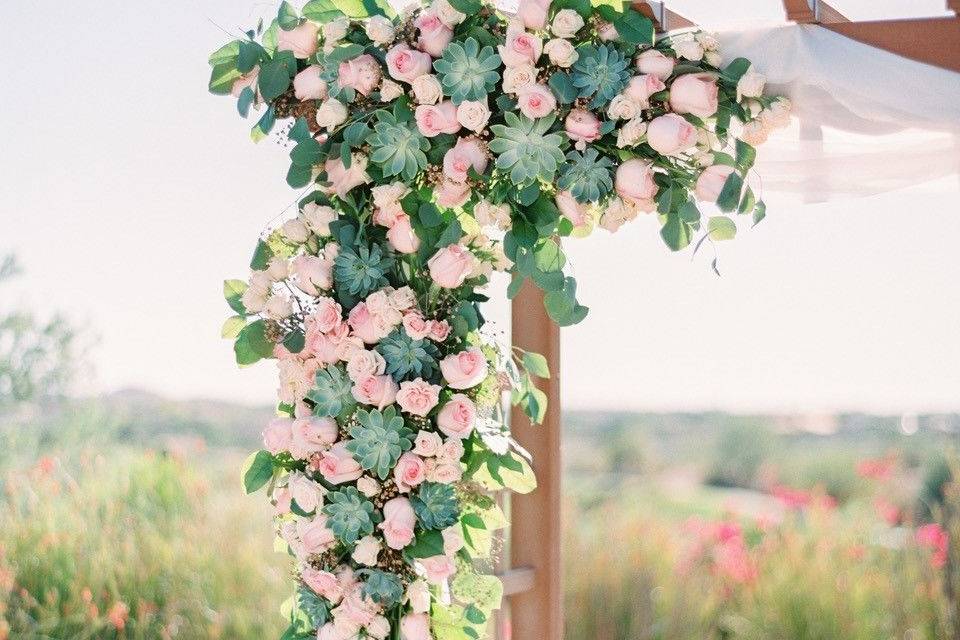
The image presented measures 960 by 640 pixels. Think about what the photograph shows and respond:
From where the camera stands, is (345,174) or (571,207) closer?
(571,207)

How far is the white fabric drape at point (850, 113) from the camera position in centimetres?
255

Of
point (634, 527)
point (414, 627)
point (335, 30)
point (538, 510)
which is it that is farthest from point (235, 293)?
point (634, 527)

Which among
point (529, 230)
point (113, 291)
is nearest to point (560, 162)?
point (529, 230)

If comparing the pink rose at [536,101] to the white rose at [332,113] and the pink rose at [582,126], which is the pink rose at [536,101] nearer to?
the pink rose at [582,126]

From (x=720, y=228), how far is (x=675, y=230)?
0.31 ft

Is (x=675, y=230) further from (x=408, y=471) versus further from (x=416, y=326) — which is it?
(x=408, y=471)

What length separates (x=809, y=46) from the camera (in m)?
2.56

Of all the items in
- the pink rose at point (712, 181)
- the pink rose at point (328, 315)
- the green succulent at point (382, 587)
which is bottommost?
the green succulent at point (382, 587)

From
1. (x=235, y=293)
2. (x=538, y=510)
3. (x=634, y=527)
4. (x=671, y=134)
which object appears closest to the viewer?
(x=671, y=134)

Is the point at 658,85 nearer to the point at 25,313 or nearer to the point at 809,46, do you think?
the point at 809,46

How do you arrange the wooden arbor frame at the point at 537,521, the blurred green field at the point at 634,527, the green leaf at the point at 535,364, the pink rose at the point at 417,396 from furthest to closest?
the wooden arbor frame at the point at 537,521
the blurred green field at the point at 634,527
the green leaf at the point at 535,364
the pink rose at the point at 417,396

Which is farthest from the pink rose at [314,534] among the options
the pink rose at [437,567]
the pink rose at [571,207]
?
the pink rose at [571,207]

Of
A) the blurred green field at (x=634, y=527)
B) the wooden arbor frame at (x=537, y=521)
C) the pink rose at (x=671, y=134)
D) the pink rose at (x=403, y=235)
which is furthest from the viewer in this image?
the wooden arbor frame at (x=537, y=521)

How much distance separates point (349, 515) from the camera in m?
2.47
